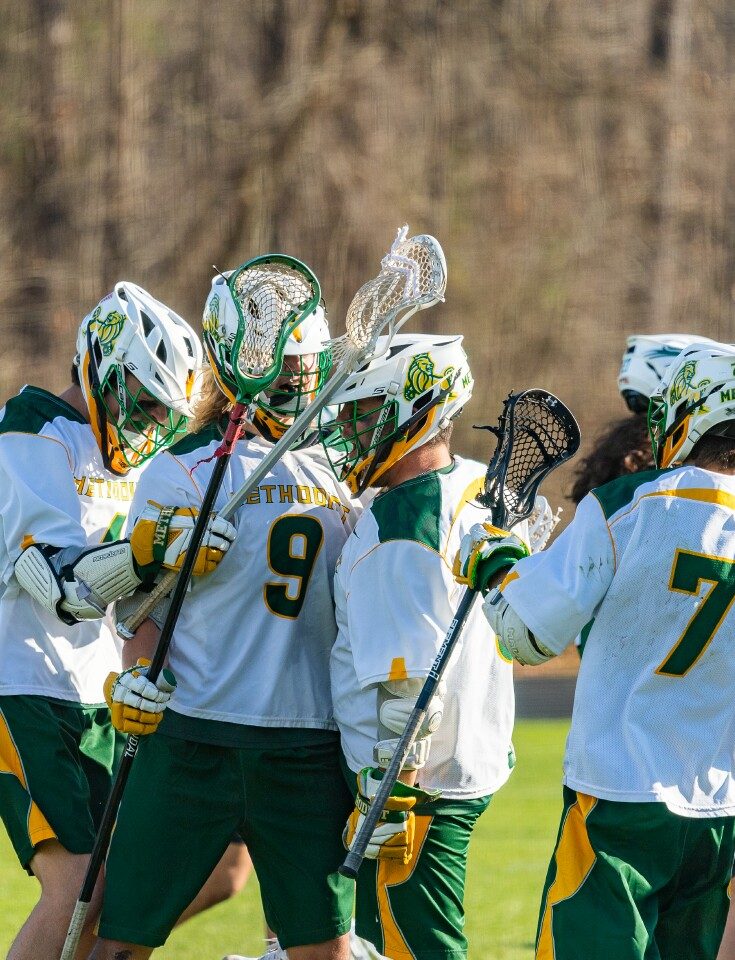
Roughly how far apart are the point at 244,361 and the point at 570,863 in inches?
59.1

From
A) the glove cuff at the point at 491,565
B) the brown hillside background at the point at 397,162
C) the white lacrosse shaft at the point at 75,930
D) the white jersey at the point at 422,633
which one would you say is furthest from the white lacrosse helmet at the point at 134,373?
the brown hillside background at the point at 397,162

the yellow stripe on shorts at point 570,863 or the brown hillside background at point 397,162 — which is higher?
the brown hillside background at point 397,162

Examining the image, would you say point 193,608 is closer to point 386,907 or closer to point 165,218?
point 386,907

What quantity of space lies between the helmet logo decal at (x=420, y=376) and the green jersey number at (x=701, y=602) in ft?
2.90

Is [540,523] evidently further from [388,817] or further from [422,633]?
[388,817]

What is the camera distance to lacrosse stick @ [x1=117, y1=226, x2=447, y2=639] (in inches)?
151

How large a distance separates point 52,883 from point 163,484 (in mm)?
1174

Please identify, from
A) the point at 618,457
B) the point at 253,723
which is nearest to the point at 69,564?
the point at 253,723

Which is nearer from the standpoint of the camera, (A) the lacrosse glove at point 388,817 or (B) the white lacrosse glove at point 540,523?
(A) the lacrosse glove at point 388,817

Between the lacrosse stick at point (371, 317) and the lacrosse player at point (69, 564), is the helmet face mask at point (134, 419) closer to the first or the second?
the lacrosse player at point (69, 564)

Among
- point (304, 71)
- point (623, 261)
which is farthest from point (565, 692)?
point (304, 71)

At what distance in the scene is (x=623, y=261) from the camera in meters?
18.8

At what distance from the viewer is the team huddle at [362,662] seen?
347cm

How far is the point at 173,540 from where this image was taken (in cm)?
387
